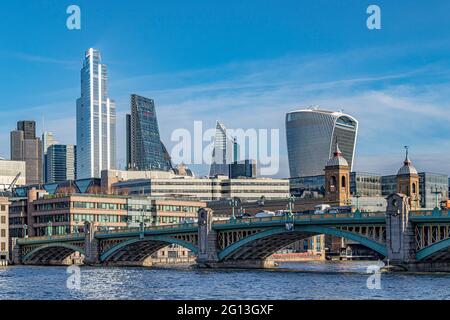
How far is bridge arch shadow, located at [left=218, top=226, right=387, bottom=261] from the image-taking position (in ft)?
373

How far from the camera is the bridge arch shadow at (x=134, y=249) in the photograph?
147 metres

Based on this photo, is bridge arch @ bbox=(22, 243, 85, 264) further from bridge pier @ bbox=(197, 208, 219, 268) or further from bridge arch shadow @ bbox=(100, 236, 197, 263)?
bridge pier @ bbox=(197, 208, 219, 268)

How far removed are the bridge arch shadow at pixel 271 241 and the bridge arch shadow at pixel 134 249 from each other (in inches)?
563

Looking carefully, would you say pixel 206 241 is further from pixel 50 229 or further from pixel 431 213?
pixel 50 229

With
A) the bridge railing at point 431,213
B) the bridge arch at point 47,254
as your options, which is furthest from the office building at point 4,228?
the bridge railing at point 431,213

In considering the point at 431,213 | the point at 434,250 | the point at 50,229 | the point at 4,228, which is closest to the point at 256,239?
the point at 431,213

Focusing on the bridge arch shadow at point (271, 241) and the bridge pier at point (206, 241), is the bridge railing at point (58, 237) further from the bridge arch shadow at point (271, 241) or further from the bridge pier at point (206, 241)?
the bridge arch shadow at point (271, 241)
